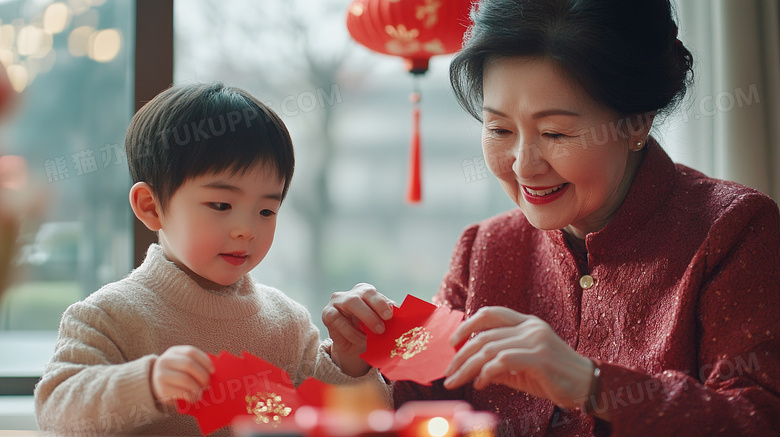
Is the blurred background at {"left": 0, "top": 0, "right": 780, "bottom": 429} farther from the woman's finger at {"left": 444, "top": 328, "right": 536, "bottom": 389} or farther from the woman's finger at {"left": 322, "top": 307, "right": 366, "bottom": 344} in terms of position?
the woman's finger at {"left": 444, "top": 328, "right": 536, "bottom": 389}

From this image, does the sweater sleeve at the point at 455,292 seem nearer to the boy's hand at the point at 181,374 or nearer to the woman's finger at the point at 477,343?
the woman's finger at the point at 477,343

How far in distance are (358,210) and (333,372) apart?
197 centimetres

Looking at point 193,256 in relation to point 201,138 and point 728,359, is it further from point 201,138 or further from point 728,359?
point 728,359

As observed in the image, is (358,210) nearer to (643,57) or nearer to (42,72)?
(42,72)

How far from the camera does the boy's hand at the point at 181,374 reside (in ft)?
2.72

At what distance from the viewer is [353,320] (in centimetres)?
116

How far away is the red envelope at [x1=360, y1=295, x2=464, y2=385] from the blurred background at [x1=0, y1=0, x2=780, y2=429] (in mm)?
1084

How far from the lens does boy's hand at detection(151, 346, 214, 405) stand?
0.83 m

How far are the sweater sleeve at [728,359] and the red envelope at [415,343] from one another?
23cm

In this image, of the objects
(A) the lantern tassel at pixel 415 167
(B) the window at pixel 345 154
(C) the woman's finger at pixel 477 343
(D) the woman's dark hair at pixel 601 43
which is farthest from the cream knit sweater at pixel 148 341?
(B) the window at pixel 345 154

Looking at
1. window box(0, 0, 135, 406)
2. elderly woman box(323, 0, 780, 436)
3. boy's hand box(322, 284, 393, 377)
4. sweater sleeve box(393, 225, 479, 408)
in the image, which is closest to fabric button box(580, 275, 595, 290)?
elderly woman box(323, 0, 780, 436)

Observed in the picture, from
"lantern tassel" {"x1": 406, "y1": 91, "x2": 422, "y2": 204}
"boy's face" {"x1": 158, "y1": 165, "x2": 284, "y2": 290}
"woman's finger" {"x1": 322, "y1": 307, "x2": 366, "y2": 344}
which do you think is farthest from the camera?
"lantern tassel" {"x1": 406, "y1": 91, "x2": 422, "y2": 204}

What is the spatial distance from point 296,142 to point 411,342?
2172 millimetres

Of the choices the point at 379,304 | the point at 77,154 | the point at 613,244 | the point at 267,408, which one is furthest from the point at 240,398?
the point at 77,154
